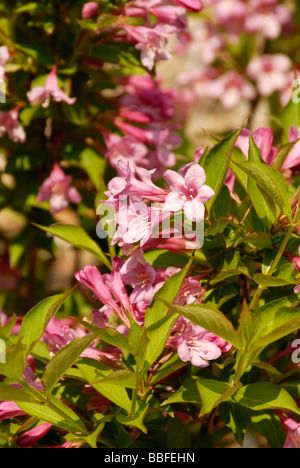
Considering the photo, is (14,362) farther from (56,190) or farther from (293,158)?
(56,190)

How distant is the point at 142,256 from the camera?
0.94m

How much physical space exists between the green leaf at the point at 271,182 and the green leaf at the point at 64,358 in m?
0.31

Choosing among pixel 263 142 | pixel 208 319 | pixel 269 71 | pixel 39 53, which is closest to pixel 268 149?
pixel 263 142

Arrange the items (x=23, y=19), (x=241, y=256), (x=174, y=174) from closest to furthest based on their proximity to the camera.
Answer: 1. (x=174, y=174)
2. (x=241, y=256)
3. (x=23, y=19)

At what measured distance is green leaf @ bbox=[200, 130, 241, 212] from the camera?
918mm

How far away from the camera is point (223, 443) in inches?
52.9

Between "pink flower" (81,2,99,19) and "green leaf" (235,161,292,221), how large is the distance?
0.63m

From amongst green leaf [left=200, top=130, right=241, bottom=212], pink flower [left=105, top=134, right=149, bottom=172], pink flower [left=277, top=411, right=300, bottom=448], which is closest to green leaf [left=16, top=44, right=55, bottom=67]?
pink flower [left=105, top=134, right=149, bottom=172]

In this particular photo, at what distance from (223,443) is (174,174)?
72 centimetres

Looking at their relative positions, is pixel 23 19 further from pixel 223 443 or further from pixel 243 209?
pixel 223 443

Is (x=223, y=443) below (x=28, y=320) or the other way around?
below

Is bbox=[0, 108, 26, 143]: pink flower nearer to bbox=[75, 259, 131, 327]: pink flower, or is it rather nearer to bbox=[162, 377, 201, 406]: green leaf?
bbox=[75, 259, 131, 327]: pink flower
